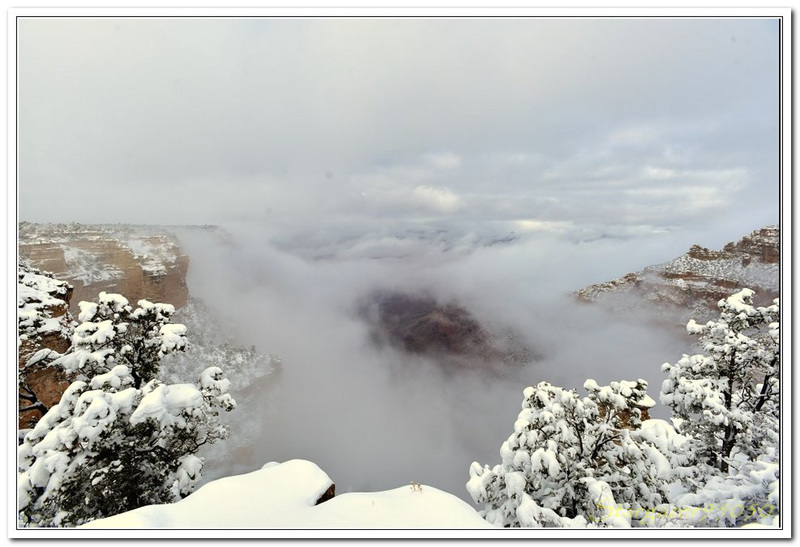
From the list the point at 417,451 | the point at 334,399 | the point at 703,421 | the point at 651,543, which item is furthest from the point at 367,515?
the point at 334,399

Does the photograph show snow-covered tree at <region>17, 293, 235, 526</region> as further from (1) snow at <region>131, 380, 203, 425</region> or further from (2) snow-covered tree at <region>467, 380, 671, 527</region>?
(2) snow-covered tree at <region>467, 380, 671, 527</region>

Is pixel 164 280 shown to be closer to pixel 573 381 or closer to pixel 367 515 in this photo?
pixel 367 515

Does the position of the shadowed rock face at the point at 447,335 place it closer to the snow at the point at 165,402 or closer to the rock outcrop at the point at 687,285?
the rock outcrop at the point at 687,285

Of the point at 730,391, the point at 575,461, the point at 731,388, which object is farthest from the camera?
the point at 731,388

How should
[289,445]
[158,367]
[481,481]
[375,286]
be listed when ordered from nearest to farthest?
[481,481]
[158,367]
[289,445]
[375,286]

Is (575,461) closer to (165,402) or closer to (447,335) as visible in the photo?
(165,402)

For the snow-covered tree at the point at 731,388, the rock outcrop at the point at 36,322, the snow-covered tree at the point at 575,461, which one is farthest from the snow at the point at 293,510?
the snow-covered tree at the point at 731,388

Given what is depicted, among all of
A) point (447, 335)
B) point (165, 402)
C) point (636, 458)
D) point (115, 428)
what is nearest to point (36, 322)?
point (115, 428)
